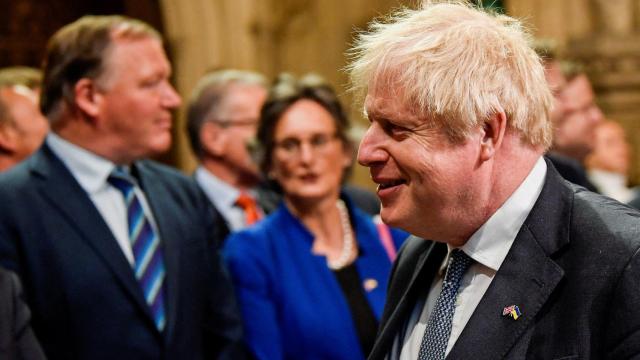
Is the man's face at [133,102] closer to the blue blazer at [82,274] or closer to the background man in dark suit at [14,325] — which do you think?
the blue blazer at [82,274]

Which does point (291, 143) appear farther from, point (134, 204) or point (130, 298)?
point (130, 298)

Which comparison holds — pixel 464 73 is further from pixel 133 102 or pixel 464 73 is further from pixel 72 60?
pixel 72 60

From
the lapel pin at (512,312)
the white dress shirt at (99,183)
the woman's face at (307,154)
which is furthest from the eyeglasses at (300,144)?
the lapel pin at (512,312)

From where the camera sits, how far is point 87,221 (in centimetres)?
298

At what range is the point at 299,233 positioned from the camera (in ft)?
11.4

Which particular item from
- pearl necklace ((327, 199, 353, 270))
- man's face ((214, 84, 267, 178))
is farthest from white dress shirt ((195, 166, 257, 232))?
pearl necklace ((327, 199, 353, 270))

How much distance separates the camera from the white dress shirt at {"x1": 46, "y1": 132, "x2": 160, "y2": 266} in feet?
10.1

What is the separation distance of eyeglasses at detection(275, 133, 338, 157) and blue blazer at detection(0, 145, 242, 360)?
556 millimetres

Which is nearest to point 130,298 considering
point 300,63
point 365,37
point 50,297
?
point 50,297

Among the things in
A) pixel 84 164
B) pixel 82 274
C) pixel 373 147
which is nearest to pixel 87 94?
pixel 84 164

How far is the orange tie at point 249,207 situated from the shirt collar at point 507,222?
8.39 feet

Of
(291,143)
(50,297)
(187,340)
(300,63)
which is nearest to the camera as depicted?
(50,297)

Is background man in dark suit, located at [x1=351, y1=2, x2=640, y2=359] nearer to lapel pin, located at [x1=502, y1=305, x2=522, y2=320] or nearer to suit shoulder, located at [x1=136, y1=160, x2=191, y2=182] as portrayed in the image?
lapel pin, located at [x1=502, y1=305, x2=522, y2=320]

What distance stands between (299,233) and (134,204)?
0.60 metres
